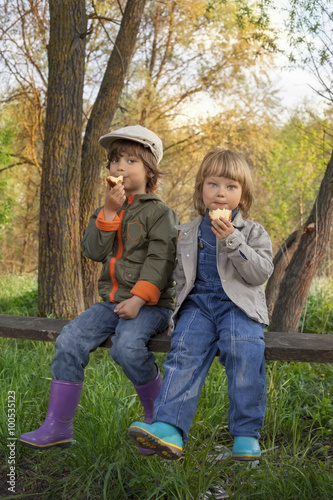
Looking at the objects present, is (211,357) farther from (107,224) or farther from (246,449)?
(107,224)

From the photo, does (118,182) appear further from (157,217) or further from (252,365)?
(252,365)

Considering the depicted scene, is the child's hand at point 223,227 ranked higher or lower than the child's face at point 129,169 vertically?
lower

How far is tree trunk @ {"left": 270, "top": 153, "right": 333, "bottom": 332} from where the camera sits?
15.5ft

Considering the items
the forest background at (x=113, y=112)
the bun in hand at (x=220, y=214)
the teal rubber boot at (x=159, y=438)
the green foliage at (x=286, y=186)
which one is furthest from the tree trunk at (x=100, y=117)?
the green foliage at (x=286, y=186)

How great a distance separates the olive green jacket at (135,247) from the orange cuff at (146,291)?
0.02m

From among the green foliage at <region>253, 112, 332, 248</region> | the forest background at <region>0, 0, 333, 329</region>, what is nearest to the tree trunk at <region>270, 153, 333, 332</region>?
the forest background at <region>0, 0, 333, 329</region>

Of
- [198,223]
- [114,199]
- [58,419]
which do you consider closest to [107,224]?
[114,199]

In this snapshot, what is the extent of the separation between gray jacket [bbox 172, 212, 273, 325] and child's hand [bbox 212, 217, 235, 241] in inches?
0.8

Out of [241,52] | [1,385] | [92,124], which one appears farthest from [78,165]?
[241,52]

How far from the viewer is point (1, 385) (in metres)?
3.54

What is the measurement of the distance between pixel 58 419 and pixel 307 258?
2.96 m

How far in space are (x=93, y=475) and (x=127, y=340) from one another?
701 mm

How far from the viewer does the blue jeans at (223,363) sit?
2.26 m

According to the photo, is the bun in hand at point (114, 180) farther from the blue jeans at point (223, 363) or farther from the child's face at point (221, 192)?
the blue jeans at point (223, 363)
